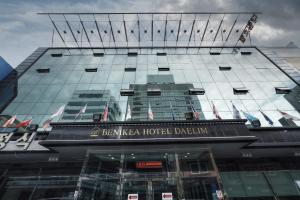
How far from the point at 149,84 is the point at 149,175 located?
1551 centimetres

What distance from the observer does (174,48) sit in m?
38.6

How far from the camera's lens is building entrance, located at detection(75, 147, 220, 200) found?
1559 cm

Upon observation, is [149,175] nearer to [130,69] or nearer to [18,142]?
[18,142]

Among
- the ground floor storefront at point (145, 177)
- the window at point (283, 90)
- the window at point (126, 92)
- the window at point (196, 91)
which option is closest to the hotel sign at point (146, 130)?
the ground floor storefront at point (145, 177)

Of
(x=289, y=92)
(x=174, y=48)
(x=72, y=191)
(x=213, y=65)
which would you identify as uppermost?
(x=174, y=48)

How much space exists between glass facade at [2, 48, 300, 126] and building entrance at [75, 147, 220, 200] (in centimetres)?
589

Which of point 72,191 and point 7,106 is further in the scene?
point 7,106

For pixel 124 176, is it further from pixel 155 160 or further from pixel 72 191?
pixel 72 191

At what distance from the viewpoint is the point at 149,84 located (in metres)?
29.4

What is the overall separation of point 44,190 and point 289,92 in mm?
32774

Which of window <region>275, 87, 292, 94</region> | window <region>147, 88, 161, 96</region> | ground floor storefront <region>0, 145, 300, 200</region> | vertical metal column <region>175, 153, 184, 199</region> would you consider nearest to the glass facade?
window <region>147, 88, 161, 96</region>

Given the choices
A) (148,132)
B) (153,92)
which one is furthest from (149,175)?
(153,92)

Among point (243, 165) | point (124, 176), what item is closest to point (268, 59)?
point (243, 165)

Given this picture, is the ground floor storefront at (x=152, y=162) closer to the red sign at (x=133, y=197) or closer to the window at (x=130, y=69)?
the red sign at (x=133, y=197)
